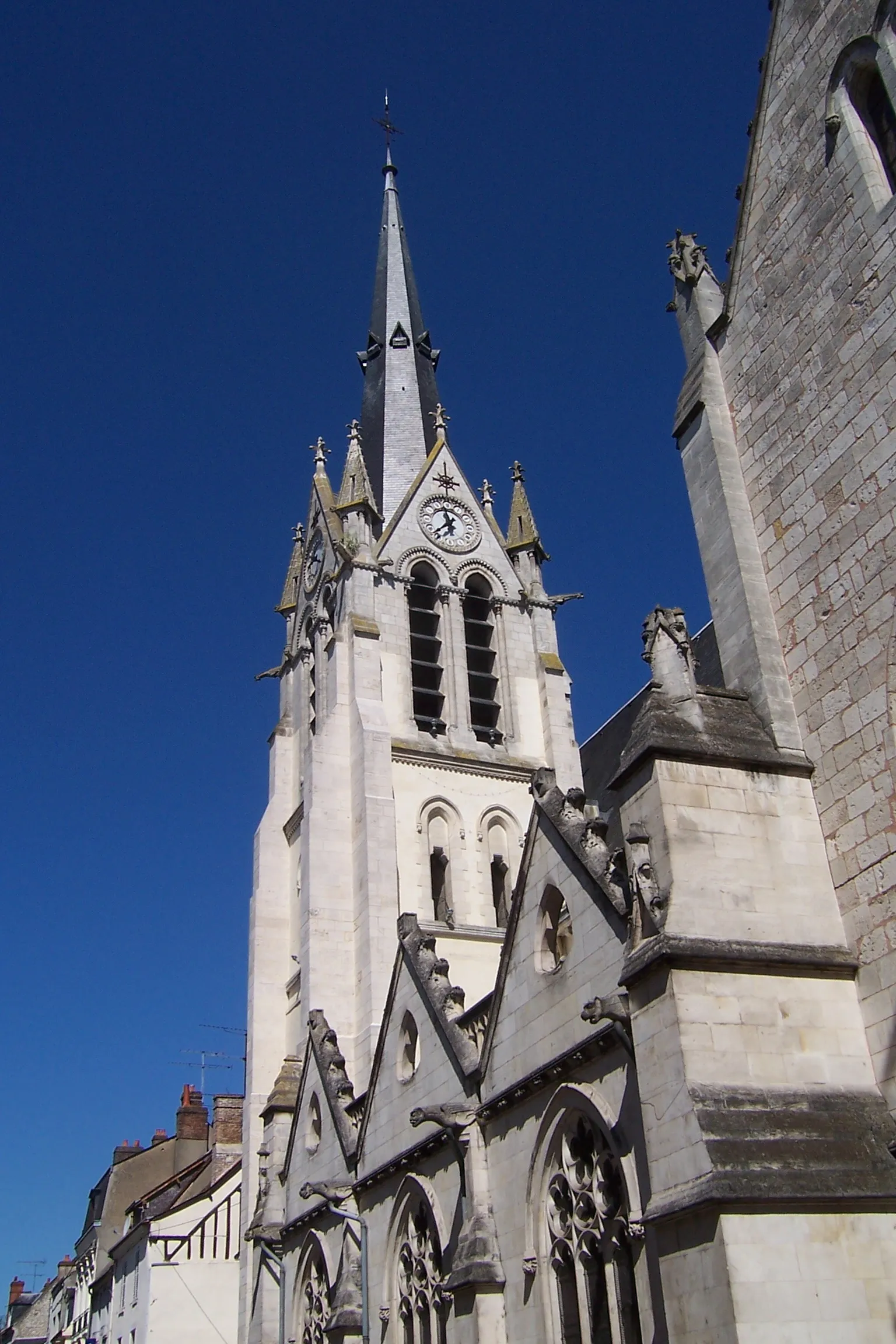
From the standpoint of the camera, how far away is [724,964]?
8.77 meters

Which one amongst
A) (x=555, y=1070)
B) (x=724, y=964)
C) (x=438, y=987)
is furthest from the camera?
(x=438, y=987)

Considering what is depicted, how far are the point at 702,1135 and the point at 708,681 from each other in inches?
494

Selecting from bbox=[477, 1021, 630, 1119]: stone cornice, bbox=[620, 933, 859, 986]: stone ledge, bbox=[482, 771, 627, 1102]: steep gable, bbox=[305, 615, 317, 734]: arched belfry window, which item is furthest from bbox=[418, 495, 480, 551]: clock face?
bbox=[620, 933, 859, 986]: stone ledge

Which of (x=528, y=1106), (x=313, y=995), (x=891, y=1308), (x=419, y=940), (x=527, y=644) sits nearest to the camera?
(x=891, y=1308)

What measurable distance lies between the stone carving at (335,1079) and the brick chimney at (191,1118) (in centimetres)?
1852

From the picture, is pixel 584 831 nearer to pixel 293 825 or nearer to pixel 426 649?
pixel 293 825

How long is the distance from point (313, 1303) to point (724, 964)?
12.0 meters

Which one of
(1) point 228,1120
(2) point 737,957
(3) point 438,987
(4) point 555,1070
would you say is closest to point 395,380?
(1) point 228,1120

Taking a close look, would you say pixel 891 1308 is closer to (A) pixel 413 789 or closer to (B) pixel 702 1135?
(B) pixel 702 1135

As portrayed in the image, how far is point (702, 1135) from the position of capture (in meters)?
8.01

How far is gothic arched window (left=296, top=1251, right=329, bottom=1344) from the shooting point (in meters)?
17.5

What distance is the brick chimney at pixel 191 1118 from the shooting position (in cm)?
3688

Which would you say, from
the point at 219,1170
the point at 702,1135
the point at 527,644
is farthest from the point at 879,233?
the point at 219,1170

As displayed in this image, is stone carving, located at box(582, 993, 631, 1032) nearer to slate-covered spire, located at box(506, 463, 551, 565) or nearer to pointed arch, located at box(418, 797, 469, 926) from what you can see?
pointed arch, located at box(418, 797, 469, 926)
